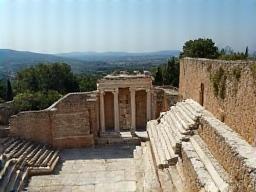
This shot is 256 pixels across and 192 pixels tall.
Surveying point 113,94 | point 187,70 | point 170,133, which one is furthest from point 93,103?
point 170,133

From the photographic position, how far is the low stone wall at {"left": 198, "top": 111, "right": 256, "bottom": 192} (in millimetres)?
5764

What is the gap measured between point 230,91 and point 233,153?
3.41 m

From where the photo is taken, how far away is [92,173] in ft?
51.4


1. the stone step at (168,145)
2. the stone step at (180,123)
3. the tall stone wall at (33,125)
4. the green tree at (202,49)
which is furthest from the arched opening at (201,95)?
the green tree at (202,49)

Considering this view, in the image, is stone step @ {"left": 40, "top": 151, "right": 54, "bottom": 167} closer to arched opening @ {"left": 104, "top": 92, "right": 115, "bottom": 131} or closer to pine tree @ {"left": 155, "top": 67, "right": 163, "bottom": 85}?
arched opening @ {"left": 104, "top": 92, "right": 115, "bottom": 131}

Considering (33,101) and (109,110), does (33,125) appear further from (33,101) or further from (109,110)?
(33,101)

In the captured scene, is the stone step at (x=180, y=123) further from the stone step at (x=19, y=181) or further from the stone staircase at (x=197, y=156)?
the stone step at (x=19, y=181)

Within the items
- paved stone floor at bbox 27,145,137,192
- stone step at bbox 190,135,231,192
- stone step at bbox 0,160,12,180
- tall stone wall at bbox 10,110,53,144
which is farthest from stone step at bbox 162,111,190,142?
tall stone wall at bbox 10,110,53,144

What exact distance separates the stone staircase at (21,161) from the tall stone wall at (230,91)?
7.09 m

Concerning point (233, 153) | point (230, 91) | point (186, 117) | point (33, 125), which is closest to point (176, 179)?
point (230, 91)

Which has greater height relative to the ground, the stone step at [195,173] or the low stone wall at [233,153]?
the low stone wall at [233,153]

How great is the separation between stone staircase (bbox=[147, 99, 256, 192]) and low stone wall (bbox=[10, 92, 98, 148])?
6.56 m

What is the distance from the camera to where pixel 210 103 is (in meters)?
12.1

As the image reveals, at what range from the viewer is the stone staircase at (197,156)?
22.1 feet
